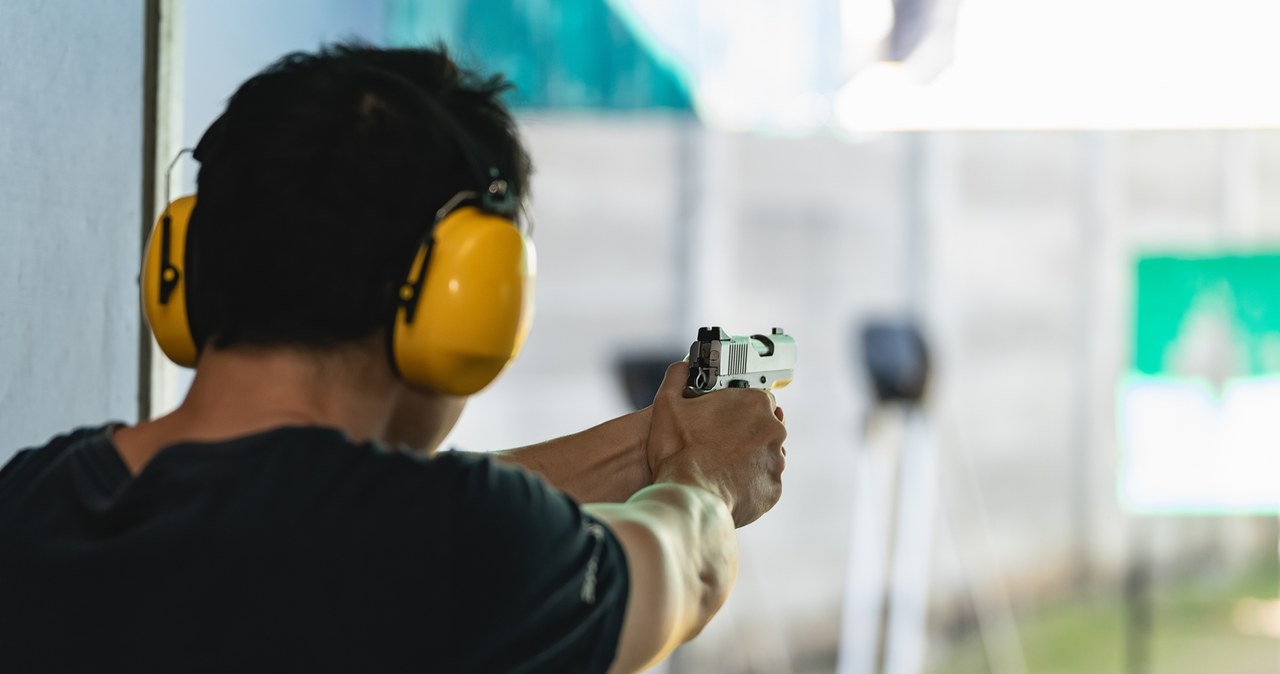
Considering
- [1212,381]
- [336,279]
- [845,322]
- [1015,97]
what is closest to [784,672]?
[845,322]

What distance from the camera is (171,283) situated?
80 centimetres

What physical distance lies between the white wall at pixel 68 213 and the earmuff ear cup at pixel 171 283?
27 centimetres

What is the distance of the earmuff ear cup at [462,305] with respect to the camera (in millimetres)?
715

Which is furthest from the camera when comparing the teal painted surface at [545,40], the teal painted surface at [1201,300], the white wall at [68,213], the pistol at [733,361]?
the teal painted surface at [1201,300]

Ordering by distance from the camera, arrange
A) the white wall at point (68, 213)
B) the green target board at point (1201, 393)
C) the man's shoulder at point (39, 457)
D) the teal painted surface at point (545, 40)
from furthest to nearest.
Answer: the green target board at point (1201, 393) → the teal painted surface at point (545, 40) → the white wall at point (68, 213) → the man's shoulder at point (39, 457)

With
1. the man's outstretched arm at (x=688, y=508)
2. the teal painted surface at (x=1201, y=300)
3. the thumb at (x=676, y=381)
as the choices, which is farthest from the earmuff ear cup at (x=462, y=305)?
the teal painted surface at (x=1201, y=300)

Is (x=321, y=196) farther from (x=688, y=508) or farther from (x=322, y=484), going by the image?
(x=688, y=508)

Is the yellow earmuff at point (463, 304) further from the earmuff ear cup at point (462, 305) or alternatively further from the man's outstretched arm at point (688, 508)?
the man's outstretched arm at point (688, 508)

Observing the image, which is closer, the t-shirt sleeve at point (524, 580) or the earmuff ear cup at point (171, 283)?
the t-shirt sleeve at point (524, 580)

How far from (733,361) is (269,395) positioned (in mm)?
572

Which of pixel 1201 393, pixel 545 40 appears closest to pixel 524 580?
pixel 545 40

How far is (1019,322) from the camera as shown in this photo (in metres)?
5.01

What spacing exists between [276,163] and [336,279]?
0.08m

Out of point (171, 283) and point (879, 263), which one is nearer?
point (171, 283)
